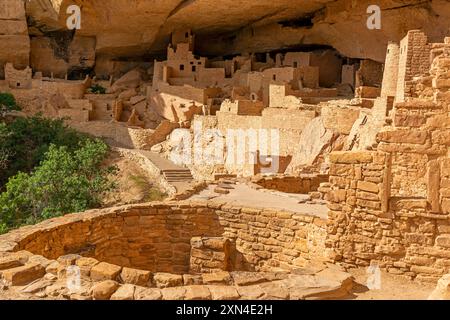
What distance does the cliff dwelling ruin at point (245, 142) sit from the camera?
5.83 m

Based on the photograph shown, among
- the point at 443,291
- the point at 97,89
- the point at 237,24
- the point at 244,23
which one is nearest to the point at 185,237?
the point at 443,291

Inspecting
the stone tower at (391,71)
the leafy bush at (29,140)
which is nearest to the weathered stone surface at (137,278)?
the stone tower at (391,71)

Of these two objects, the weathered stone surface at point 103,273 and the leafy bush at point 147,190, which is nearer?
the weathered stone surface at point 103,273

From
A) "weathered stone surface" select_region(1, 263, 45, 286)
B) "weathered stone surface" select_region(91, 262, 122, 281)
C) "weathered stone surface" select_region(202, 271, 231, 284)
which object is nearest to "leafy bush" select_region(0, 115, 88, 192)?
"weathered stone surface" select_region(1, 263, 45, 286)

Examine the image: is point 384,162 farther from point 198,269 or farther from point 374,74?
point 374,74

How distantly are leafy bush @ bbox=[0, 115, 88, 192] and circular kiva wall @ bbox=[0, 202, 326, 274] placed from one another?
19.8m

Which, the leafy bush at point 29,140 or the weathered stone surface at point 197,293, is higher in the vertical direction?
the leafy bush at point 29,140

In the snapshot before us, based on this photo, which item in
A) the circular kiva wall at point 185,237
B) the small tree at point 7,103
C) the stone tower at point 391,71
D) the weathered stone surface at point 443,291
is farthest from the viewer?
the small tree at point 7,103

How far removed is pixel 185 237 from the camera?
839 centimetres

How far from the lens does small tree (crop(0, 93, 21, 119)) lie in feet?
102

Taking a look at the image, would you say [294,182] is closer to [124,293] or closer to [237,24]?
[124,293]

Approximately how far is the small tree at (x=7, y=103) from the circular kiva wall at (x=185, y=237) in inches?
1011

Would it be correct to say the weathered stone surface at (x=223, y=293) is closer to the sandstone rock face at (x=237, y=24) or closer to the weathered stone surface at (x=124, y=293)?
the weathered stone surface at (x=124, y=293)
